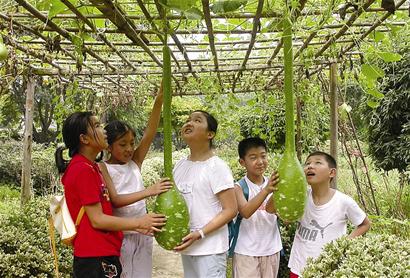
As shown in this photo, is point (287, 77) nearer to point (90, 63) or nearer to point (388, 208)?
point (90, 63)

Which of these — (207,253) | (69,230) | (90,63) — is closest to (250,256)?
(207,253)

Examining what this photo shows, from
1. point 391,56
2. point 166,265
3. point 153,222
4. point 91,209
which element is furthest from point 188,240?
point 166,265

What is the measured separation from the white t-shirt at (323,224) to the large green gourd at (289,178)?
0.76 m

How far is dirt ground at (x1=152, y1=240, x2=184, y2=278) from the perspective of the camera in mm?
5270

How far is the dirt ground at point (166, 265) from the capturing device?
527cm

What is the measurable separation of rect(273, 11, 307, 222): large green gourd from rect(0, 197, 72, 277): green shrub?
2.26 meters

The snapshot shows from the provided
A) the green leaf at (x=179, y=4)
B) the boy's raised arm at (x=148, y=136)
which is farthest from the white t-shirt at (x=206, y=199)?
the green leaf at (x=179, y=4)

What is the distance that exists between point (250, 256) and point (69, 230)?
1021 millimetres

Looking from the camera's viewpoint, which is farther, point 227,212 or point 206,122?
point 206,122

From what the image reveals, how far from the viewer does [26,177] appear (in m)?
4.38

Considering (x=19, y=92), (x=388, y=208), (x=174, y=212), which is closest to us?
(x=174, y=212)

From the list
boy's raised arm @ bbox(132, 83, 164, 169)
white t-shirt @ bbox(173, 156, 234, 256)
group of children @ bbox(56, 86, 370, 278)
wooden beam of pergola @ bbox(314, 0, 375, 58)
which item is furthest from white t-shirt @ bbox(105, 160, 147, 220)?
wooden beam of pergola @ bbox(314, 0, 375, 58)

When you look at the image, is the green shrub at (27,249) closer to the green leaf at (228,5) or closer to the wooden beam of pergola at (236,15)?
the wooden beam of pergola at (236,15)

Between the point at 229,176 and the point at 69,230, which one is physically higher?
the point at 229,176
